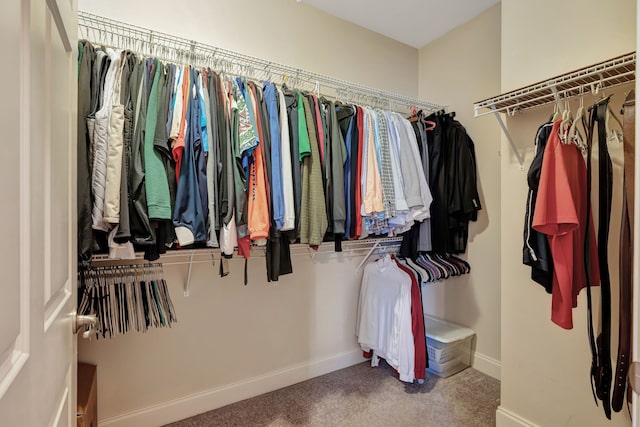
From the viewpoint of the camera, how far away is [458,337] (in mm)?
2348

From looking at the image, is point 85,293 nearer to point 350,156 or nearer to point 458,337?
point 350,156

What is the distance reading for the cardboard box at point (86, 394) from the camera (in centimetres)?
123

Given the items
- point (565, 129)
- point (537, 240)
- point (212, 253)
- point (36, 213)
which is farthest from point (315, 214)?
point (36, 213)

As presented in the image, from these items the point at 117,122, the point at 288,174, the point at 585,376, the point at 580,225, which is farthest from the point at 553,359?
the point at 117,122

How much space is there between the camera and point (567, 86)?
4.65 ft

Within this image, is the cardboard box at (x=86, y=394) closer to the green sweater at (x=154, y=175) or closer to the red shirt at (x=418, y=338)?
the green sweater at (x=154, y=175)

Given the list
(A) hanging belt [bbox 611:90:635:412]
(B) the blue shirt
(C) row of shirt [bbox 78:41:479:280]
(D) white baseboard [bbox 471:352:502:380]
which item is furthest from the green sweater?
(D) white baseboard [bbox 471:352:502:380]

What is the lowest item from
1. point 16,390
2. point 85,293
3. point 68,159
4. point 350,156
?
point 85,293

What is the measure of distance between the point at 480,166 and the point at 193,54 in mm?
2084

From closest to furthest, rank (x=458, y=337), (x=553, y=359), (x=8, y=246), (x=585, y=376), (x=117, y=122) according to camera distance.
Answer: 1. (x=8, y=246)
2. (x=117, y=122)
3. (x=585, y=376)
4. (x=553, y=359)
5. (x=458, y=337)

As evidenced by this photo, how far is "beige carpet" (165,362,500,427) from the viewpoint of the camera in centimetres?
185

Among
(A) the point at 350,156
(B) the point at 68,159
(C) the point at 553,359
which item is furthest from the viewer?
(A) the point at 350,156

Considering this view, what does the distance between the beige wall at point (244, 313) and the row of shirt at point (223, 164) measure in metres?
0.54

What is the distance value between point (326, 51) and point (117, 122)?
1.62 metres
